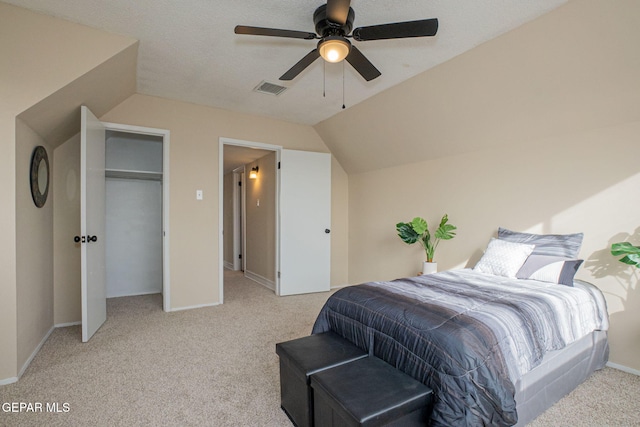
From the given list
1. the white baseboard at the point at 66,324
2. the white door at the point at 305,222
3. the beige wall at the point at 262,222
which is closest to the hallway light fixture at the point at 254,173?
the beige wall at the point at 262,222

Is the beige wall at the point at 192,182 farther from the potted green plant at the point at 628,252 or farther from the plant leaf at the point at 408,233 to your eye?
the potted green plant at the point at 628,252

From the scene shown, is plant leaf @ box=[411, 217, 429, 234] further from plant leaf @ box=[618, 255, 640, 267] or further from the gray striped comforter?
plant leaf @ box=[618, 255, 640, 267]

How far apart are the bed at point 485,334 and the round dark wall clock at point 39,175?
2.52 meters

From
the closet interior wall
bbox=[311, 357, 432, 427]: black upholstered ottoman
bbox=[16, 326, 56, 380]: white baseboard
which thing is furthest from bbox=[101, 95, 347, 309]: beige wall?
bbox=[311, 357, 432, 427]: black upholstered ottoman

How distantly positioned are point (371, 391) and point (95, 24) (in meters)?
3.02

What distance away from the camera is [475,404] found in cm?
137

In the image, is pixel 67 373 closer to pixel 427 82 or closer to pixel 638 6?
pixel 427 82

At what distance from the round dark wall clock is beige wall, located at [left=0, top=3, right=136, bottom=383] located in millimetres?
256

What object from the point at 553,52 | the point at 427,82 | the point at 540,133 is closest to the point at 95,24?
the point at 427,82

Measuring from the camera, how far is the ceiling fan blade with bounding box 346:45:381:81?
81.0 inches

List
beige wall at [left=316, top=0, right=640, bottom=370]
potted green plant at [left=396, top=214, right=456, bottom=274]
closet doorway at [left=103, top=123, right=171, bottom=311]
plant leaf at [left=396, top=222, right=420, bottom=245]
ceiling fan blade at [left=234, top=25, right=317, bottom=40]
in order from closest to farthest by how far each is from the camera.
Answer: ceiling fan blade at [left=234, top=25, right=317, bottom=40] → beige wall at [left=316, top=0, right=640, bottom=370] → potted green plant at [left=396, top=214, right=456, bottom=274] → plant leaf at [left=396, top=222, right=420, bottom=245] → closet doorway at [left=103, top=123, right=171, bottom=311]

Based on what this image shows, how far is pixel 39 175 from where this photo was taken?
2.71 metres

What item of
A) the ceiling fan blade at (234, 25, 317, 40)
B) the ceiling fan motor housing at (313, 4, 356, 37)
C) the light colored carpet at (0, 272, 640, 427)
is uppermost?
the ceiling fan motor housing at (313, 4, 356, 37)

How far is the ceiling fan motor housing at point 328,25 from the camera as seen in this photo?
1.94m
